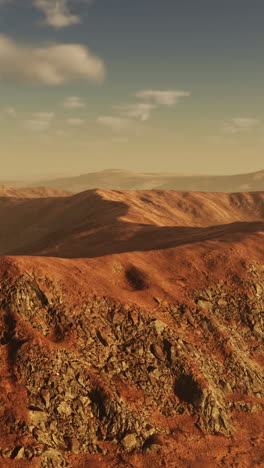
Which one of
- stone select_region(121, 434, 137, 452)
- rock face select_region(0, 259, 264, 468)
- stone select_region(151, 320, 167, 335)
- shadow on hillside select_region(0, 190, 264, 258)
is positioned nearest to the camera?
rock face select_region(0, 259, 264, 468)

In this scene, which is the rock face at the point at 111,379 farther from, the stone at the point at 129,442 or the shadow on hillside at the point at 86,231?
the shadow on hillside at the point at 86,231

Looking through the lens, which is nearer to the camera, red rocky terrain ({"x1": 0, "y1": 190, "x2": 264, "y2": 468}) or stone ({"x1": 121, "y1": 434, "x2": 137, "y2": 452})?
red rocky terrain ({"x1": 0, "y1": 190, "x2": 264, "y2": 468})

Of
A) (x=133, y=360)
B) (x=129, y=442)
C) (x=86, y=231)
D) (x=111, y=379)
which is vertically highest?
(x=86, y=231)

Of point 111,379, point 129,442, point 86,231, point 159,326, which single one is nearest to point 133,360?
point 111,379

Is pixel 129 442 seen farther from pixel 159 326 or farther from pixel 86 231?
pixel 86 231

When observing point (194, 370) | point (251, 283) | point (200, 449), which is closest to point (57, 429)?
point (200, 449)

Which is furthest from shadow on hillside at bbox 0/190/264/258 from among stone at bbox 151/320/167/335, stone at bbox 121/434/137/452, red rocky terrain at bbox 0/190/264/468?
stone at bbox 121/434/137/452

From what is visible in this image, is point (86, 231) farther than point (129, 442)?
Yes

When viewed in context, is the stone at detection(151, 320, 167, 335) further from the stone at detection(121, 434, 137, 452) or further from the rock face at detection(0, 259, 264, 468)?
the stone at detection(121, 434, 137, 452)
